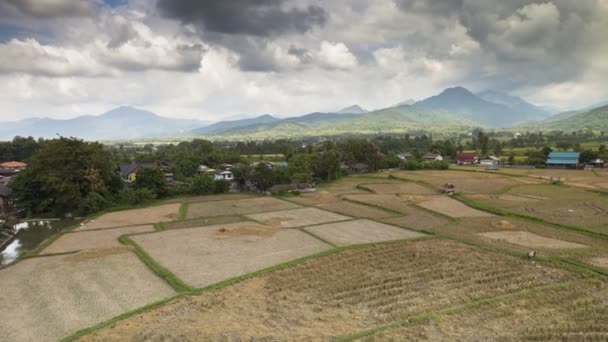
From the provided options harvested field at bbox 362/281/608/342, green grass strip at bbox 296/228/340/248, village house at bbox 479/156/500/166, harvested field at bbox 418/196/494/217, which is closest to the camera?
harvested field at bbox 362/281/608/342

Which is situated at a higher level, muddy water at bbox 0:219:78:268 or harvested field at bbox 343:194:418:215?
muddy water at bbox 0:219:78:268

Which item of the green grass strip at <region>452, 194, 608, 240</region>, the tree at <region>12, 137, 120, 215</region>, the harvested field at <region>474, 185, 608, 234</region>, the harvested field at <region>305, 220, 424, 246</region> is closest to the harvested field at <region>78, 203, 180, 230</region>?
the tree at <region>12, 137, 120, 215</region>

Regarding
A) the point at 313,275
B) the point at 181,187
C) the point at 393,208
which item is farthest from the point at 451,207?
the point at 181,187

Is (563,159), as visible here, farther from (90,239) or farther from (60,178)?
(60,178)

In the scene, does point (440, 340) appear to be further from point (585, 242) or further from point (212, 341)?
point (585, 242)

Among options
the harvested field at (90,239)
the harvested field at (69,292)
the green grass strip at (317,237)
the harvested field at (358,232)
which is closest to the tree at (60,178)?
the harvested field at (90,239)

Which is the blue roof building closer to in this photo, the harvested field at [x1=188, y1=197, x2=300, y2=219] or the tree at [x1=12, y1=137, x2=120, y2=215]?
the harvested field at [x1=188, y1=197, x2=300, y2=219]

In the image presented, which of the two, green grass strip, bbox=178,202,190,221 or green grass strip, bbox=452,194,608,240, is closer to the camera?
green grass strip, bbox=452,194,608,240
